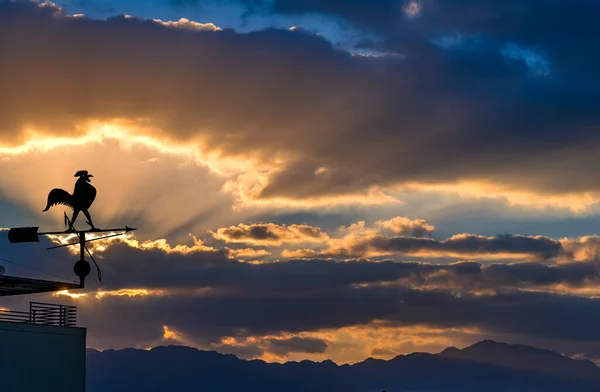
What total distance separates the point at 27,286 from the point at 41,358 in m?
4.55

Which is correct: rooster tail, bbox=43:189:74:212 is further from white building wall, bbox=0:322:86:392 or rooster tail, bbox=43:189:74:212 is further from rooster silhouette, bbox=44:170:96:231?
white building wall, bbox=0:322:86:392

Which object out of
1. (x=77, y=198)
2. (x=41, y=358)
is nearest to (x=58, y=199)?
(x=77, y=198)

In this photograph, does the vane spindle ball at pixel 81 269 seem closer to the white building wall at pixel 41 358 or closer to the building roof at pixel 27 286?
the building roof at pixel 27 286

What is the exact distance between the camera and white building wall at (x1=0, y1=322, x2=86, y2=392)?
197 feet

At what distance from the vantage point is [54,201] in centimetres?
6469

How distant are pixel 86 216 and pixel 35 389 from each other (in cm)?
1080

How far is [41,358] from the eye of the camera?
62.8m

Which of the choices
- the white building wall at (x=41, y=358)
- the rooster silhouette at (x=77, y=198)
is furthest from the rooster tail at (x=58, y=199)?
the white building wall at (x=41, y=358)

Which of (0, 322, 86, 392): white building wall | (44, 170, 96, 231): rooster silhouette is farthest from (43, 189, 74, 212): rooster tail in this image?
(0, 322, 86, 392): white building wall

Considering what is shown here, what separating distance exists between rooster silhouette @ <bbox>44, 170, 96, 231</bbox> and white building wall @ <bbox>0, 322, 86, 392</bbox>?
667 centimetres

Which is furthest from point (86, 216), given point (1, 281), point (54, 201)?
point (1, 281)

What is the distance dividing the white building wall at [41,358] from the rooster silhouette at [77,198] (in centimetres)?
667

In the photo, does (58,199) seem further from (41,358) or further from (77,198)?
(41,358)

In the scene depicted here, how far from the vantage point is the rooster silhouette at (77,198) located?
64750mm
